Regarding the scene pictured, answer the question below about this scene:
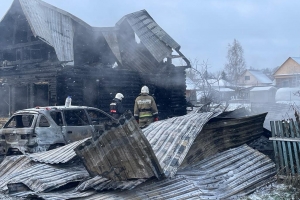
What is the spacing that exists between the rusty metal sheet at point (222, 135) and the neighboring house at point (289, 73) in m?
49.5

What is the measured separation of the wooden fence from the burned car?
3717mm

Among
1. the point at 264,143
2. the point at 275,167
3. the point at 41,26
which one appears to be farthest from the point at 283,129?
the point at 41,26

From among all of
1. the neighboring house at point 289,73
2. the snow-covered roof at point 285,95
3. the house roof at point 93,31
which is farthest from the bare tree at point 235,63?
the house roof at point 93,31

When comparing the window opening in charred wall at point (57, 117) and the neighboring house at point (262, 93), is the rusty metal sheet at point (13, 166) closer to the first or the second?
the window opening in charred wall at point (57, 117)

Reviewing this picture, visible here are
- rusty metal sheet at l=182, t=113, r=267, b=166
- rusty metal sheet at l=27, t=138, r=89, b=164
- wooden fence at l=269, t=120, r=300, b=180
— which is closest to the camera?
rusty metal sheet at l=27, t=138, r=89, b=164

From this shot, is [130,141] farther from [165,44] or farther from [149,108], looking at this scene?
[165,44]

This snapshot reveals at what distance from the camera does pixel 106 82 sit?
50.8 ft

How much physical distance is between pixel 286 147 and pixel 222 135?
3.96ft

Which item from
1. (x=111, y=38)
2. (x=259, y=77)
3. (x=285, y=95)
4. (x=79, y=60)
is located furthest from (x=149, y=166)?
(x=259, y=77)

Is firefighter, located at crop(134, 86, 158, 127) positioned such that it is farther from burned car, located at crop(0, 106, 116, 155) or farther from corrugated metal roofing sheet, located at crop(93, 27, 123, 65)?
corrugated metal roofing sheet, located at crop(93, 27, 123, 65)

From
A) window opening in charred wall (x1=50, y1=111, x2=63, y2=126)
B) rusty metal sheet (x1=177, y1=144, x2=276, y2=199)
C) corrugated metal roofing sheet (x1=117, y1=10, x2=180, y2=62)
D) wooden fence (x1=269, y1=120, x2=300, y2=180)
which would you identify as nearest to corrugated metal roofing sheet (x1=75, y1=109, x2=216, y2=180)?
rusty metal sheet (x1=177, y1=144, x2=276, y2=199)

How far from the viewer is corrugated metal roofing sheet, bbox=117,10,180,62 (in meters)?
17.4

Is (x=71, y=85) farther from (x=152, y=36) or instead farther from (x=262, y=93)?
(x=262, y=93)

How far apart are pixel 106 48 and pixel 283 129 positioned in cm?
1133
